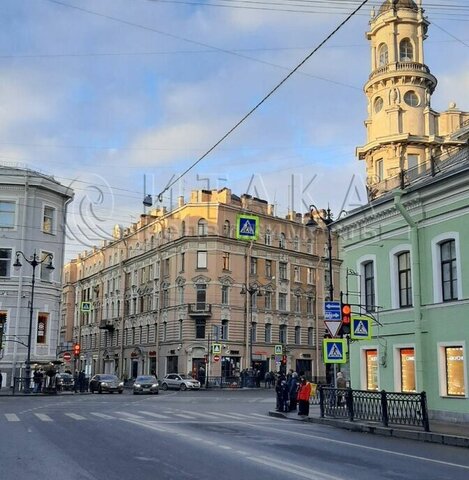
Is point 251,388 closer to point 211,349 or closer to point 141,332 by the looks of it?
point 211,349

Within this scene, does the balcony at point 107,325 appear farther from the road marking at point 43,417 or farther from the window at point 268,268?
the road marking at point 43,417

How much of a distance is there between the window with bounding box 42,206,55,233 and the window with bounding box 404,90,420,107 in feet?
99.4

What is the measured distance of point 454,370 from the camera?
839 inches

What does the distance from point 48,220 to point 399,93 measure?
3057 cm

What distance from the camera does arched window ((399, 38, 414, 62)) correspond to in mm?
55781

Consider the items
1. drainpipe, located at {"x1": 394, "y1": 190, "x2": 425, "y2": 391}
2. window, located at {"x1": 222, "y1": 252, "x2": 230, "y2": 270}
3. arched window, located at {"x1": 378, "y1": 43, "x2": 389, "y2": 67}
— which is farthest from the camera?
window, located at {"x1": 222, "y1": 252, "x2": 230, "y2": 270}

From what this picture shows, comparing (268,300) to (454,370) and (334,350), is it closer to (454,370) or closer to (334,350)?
(334,350)

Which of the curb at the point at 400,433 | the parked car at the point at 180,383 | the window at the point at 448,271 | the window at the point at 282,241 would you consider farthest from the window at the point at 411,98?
the curb at the point at 400,433

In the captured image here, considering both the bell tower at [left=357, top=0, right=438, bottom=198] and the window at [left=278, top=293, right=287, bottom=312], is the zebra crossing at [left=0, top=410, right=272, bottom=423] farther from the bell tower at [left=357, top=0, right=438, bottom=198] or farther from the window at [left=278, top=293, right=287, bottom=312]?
the window at [left=278, top=293, right=287, bottom=312]

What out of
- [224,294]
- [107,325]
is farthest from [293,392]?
[107,325]

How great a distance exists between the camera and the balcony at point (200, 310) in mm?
63219

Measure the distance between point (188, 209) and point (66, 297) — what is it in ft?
146

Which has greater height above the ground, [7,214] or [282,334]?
[7,214]

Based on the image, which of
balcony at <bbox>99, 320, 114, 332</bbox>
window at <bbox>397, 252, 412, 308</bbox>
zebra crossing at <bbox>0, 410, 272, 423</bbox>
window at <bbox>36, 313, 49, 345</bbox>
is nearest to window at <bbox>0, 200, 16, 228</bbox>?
window at <bbox>36, 313, 49, 345</bbox>
